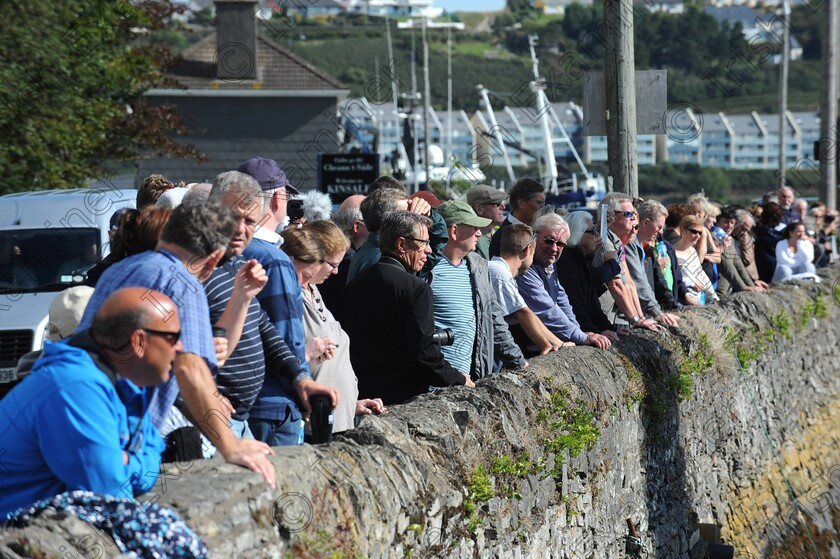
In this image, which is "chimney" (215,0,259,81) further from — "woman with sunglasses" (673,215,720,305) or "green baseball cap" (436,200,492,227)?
"green baseball cap" (436,200,492,227)

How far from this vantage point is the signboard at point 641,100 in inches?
427

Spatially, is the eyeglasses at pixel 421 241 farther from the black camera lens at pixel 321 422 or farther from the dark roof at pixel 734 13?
the dark roof at pixel 734 13

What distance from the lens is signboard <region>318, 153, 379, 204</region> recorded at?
20.6m

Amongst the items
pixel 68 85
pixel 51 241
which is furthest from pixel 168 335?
pixel 68 85

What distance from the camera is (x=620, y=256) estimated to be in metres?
9.27

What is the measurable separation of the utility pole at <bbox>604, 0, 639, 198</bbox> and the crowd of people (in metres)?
0.49

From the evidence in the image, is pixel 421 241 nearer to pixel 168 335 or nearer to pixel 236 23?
pixel 168 335

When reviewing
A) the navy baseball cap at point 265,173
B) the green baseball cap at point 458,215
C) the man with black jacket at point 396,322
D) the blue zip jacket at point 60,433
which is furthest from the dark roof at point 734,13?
the blue zip jacket at point 60,433

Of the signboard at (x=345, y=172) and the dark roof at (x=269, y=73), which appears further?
the dark roof at (x=269, y=73)

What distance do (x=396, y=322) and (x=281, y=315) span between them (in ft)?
3.07

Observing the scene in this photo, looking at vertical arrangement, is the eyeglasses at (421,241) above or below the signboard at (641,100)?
below

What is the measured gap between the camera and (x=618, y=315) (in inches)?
387

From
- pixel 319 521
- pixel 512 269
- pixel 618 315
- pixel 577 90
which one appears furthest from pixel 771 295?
pixel 577 90

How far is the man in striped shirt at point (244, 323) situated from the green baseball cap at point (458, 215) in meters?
1.83
